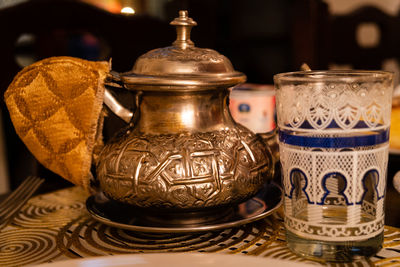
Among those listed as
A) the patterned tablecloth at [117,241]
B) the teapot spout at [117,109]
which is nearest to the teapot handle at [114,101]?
the teapot spout at [117,109]

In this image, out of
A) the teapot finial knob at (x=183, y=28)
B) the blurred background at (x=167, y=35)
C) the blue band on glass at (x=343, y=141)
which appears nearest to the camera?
the blue band on glass at (x=343, y=141)

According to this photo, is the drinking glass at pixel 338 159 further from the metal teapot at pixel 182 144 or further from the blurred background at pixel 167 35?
the blurred background at pixel 167 35

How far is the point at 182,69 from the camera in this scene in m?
0.42

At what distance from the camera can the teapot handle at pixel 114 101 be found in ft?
1.56

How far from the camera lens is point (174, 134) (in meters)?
0.43

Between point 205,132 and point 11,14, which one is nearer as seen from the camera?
point 205,132

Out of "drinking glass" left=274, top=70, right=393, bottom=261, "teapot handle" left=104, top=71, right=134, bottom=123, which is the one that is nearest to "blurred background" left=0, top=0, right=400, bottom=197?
"teapot handle" left=104, top=71, right=134, bottom=123

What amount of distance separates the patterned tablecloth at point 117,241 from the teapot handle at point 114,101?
0.12m

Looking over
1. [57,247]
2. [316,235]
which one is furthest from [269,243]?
[57,247]

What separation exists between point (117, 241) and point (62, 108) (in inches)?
6.1

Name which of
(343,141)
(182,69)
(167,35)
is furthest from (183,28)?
(167,35)

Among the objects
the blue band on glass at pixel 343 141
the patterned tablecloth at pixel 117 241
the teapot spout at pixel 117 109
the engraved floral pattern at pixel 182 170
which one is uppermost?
the teapot spout at pixel 117 109

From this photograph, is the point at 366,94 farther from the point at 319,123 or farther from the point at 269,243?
the point at 269,243

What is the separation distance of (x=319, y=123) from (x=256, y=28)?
1.39 meters
